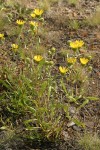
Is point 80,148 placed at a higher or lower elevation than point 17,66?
lower

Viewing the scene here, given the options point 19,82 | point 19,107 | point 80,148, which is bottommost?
point 80,148

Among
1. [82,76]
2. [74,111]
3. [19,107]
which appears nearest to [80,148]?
[74,111]

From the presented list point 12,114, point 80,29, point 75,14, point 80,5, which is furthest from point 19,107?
point 80,5

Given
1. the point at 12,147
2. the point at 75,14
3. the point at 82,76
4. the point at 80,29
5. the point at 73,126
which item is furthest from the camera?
the point at 75,14

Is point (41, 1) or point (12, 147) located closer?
point (12, 147)

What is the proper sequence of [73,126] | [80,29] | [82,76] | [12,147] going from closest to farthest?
[12,147] < [73,126] < [82,76] < [80,29]

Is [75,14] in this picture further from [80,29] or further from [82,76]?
[82,76]
